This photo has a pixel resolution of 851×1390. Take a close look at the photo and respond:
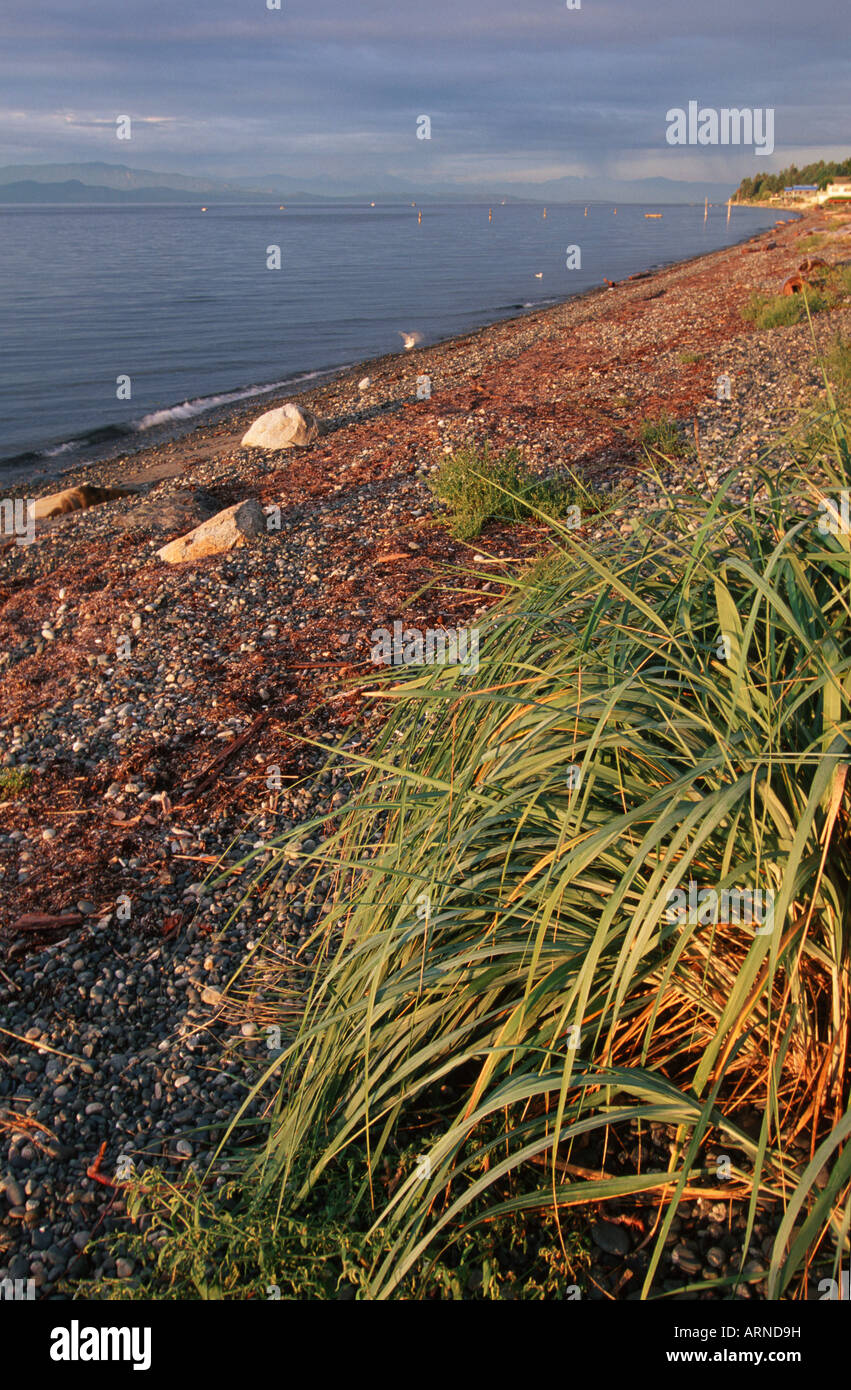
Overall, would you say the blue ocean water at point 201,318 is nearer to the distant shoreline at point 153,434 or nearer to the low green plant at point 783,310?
the distant shoreline at point 153,434

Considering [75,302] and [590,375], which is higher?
[75,302]

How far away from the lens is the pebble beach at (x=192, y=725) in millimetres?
3088

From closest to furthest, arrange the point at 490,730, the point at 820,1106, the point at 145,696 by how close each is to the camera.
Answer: the point at 820,1106 < the point at 490,730 < the point at 145,696

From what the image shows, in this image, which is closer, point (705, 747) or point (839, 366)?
point (705, 747)

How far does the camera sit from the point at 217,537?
8859mm

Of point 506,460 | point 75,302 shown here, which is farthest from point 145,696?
point 75,302

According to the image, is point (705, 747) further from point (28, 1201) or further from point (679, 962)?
point (28, 1201)

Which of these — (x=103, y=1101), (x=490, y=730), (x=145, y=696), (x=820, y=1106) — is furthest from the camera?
(x=145, y=696)

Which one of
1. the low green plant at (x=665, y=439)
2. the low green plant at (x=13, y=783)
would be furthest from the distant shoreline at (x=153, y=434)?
the low green plant at (x=13, y=783)

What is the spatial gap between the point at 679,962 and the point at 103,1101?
7.49 ft

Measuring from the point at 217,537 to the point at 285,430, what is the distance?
19.0 feet

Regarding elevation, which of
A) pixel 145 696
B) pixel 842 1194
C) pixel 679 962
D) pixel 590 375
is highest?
pixel 590 375

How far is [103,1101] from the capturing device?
3.25 meters

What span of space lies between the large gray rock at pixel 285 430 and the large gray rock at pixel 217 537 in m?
5.01
